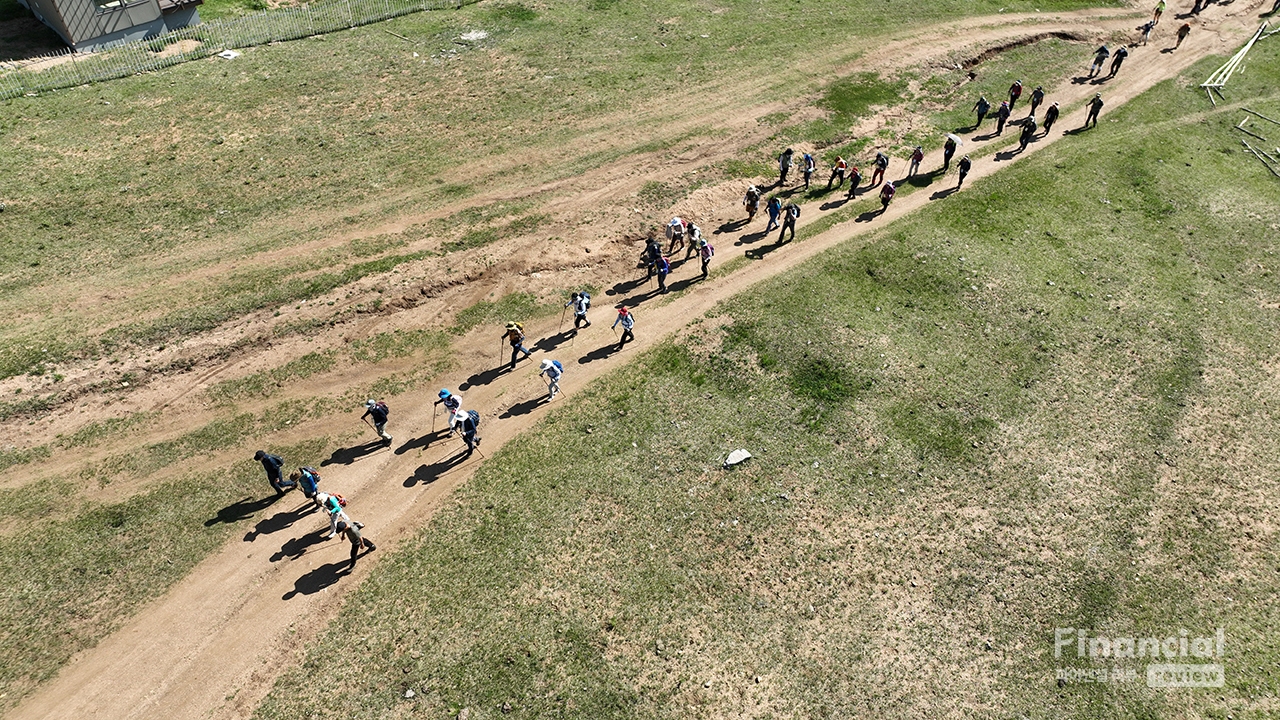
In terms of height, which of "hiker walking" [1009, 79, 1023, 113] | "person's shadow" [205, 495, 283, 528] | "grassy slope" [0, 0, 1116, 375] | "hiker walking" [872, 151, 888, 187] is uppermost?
"grassy slope" [0, 0, 1116, 375]

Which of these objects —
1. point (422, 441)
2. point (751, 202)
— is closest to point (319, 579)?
point (422, 441)

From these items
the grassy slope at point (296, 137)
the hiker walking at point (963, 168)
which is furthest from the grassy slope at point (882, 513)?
the grassy slope at point (296, 137)

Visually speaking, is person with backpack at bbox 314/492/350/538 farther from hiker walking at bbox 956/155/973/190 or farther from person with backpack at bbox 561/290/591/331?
hiker walking at bbox 956/155/973/190

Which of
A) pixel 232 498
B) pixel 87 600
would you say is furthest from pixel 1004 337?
pixel 87 600

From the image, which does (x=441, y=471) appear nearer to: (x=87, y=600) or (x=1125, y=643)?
(x=87, y=600)

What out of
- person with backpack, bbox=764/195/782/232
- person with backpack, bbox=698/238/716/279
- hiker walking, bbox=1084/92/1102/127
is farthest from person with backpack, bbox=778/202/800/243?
hiker walking, bbox=1084/92/1102/127

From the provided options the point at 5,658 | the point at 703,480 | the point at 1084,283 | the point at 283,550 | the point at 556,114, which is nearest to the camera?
the point at 5,658

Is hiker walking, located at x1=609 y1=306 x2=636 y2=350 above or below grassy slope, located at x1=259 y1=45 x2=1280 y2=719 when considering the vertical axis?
above

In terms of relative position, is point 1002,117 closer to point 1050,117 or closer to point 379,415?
point 1050,117
